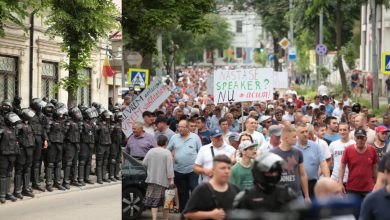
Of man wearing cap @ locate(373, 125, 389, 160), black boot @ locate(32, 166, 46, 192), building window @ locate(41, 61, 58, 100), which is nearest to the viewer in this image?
building window @ locate(41, 61, 58, 100)

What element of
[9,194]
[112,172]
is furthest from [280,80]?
[112,172]

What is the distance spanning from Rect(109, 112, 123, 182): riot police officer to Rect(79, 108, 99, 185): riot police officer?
0.22 m

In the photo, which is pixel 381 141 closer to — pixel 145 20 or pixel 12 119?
pixel 145 20

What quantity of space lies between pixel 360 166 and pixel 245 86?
7545 mm

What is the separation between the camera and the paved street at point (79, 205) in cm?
1081

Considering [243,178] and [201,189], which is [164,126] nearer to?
[243,178]

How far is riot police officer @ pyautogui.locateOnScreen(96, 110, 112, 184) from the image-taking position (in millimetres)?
11008

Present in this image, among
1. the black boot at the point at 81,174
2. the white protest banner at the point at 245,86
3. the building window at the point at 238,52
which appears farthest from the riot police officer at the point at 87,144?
the building window at the point at 238,52

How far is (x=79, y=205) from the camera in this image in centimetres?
1098

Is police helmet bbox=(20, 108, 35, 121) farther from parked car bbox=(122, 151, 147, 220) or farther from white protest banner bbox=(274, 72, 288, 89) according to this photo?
white protest banner bbox=(274, 72, 288, 89)

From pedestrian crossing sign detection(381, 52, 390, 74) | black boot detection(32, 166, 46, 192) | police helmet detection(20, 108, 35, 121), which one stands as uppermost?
pedestrian crossing sign detection(381, 52, 390, 74)

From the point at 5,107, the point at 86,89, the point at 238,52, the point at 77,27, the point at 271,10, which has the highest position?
the point at 238,52

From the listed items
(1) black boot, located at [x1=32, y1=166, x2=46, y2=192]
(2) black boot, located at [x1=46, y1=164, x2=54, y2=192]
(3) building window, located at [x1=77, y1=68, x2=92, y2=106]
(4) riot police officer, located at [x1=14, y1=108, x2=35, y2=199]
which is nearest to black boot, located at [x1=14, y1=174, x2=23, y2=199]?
(4) riot police officer, located at [x1=14, y1=108, x2=35, y2=199]

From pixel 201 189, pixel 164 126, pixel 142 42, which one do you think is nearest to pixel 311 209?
pixel 201 189
